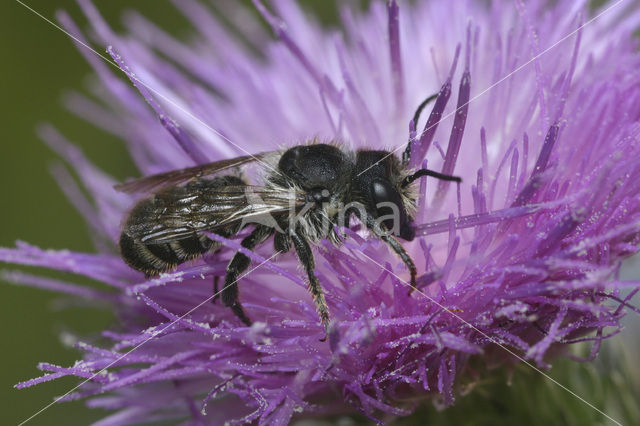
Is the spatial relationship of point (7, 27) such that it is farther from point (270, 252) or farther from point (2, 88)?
point (270, 252)

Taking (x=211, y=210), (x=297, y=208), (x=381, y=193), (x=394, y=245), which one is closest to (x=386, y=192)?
(x=381, y=193)

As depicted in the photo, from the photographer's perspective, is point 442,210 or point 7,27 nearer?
point 442,210

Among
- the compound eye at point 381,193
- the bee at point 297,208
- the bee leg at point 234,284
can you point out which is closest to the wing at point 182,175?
the bee at point 297,208

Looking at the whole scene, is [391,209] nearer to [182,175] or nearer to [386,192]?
[386,192]

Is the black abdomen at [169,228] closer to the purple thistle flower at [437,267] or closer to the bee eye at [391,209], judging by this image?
the purple thistle flower at [437,267]

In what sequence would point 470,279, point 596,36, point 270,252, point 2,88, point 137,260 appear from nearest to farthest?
point 470,279
point 137,260
point 270,252
point 596,36
point 2,88

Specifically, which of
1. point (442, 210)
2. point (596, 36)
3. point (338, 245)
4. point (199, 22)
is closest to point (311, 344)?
point (338, 245)

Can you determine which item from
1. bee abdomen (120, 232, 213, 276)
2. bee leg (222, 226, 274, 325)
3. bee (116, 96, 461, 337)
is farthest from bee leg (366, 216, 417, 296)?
bee abdomen (120, 232, 213, 276)
